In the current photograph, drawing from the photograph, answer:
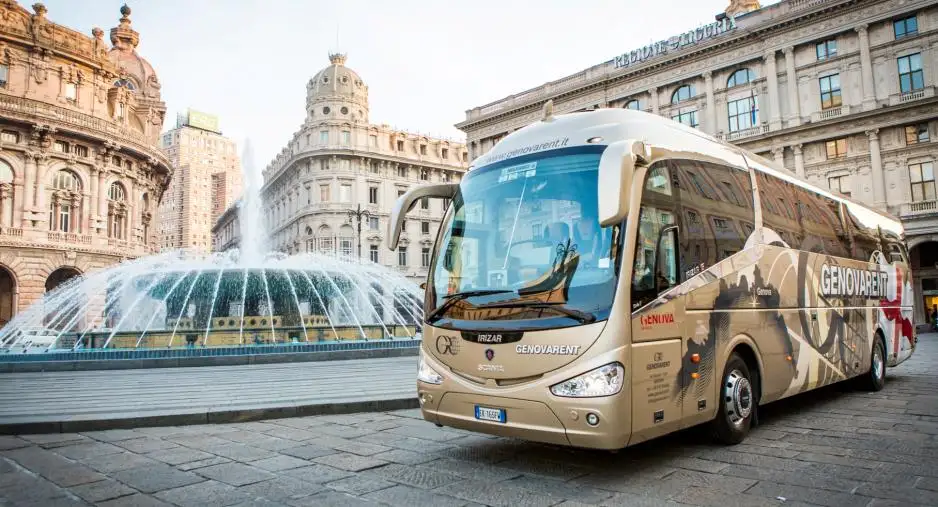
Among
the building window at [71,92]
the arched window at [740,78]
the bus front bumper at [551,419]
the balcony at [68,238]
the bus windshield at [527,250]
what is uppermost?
the building window at [71,92]

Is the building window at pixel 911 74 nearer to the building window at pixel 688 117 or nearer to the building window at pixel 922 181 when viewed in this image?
the building window at pixel 922 181

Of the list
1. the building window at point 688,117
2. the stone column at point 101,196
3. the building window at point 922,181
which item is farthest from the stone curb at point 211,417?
the stone column at point 101,196

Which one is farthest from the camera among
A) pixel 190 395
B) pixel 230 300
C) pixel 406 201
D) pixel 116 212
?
pixel 116 212

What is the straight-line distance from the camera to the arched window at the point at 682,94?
37844 mm

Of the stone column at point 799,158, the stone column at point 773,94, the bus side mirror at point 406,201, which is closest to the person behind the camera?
the bus side mirror at point 406,201

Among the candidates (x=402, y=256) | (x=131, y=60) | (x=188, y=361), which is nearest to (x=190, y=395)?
(x=188, y=361)

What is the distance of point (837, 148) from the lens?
32.2 m

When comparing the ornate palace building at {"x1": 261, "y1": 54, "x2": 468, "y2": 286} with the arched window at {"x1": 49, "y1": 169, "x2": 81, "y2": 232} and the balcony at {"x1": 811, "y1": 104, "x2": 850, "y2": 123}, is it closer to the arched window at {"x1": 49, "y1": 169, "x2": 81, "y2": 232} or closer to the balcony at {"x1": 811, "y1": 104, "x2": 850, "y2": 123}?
the arched window at {"x1": 49, "y1": 169, "x2": 81, "y2": 232}

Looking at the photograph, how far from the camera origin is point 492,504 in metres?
4.10

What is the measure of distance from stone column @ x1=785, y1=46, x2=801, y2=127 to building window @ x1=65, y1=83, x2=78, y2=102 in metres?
43.0

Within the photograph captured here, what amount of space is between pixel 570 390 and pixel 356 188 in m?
51.6

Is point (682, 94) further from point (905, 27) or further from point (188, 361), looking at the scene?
point (188, 361)

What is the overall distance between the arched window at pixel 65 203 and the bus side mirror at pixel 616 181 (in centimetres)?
4080

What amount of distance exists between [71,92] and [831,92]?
4514 centimetres
